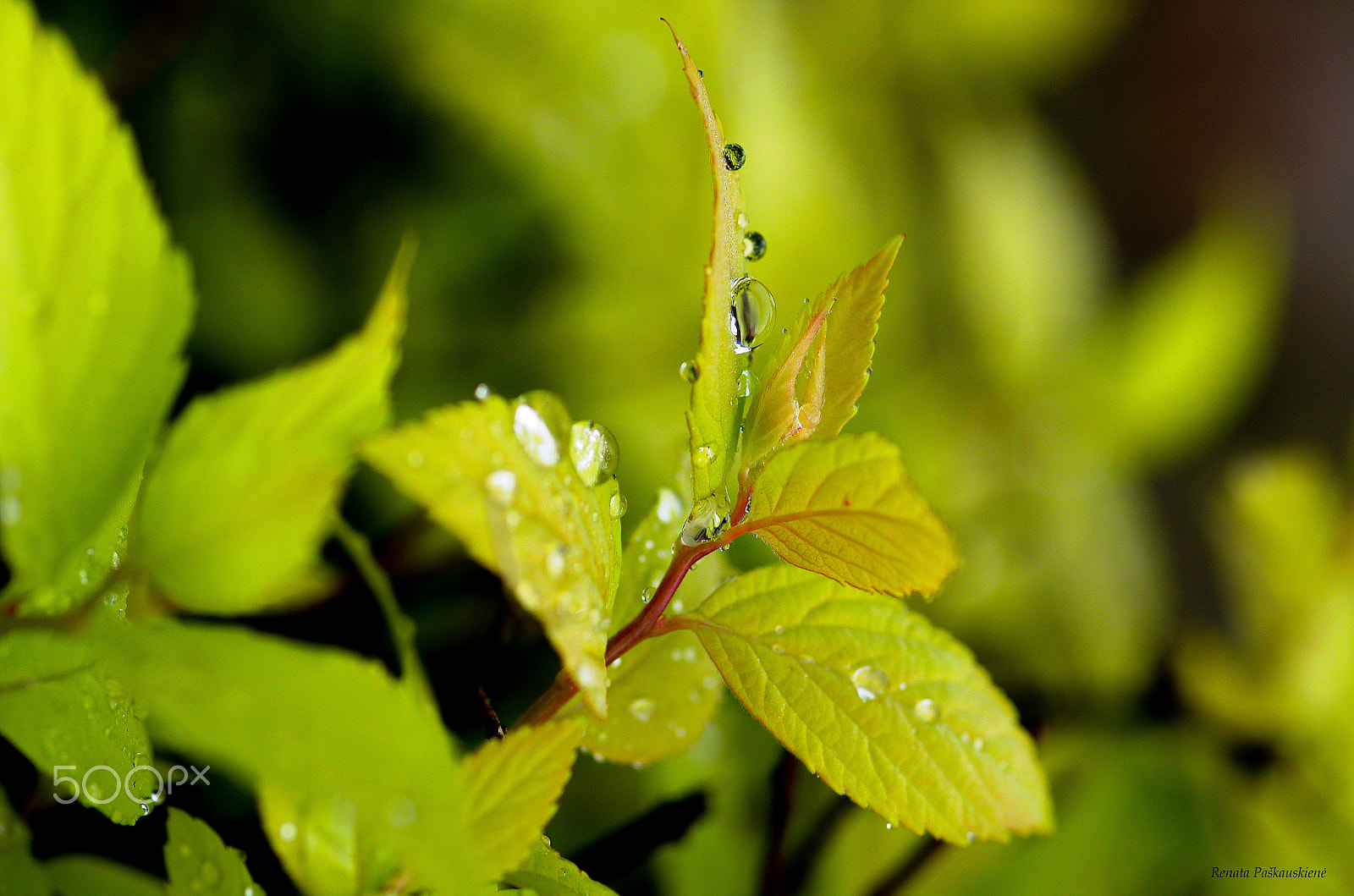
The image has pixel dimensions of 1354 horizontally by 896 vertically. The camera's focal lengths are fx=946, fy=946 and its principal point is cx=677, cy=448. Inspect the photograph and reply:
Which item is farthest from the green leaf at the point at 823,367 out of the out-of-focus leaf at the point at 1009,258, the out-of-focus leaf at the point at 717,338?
the out-of-focus leaf at the point at 1009,258

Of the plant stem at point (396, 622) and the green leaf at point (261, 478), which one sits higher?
the green leaf at point (261, 478)

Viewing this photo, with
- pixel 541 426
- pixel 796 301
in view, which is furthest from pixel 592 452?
pixel 796 301

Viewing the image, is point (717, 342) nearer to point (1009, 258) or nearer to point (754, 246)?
point (754, 246)

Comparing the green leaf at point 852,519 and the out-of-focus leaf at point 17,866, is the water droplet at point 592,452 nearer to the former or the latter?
the green leaf at point 852,519

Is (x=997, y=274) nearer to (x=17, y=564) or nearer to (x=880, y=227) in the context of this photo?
(x=880, y=227)

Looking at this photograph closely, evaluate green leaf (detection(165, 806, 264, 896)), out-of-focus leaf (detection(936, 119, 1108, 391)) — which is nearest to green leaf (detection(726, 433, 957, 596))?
green leaf (detection(165, 806, 264, 896))

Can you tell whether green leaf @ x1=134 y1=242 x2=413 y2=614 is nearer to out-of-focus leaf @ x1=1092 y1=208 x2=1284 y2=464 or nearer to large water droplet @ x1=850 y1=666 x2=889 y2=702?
large water droplet @ x1=850 y1=666 x2=889 y2=702
